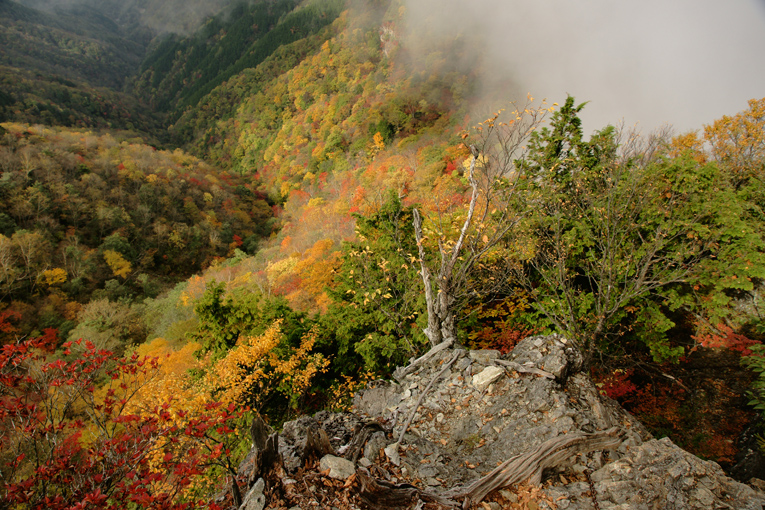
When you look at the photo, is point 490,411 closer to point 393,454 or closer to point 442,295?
point 393,454

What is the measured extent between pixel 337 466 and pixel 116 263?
48.2 m

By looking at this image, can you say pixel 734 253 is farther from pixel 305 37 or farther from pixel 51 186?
pixel 305 37

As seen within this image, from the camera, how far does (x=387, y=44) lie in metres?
73.7

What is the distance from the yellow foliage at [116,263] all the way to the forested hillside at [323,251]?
9.9 inches

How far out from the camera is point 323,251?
98.8 feet

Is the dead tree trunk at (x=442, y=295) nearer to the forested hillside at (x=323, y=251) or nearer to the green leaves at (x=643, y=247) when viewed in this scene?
the forested hillside at (x=323, y=251)

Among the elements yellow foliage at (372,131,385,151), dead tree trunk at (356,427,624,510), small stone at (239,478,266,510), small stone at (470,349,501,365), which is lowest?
small stone at (239,478,266,510)

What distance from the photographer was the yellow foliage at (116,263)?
39906mm

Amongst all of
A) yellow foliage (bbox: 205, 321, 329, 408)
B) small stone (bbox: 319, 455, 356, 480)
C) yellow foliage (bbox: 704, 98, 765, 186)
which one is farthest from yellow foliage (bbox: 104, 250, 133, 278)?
yellow foliage (bbox: 704, 98, 765, 186)

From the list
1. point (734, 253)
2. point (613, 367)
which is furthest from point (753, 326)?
point (613, 367)

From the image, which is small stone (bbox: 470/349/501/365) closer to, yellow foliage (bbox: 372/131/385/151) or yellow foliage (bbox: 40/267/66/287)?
yellow foliage (bbox: 40/267/66/287)

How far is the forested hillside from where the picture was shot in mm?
8125

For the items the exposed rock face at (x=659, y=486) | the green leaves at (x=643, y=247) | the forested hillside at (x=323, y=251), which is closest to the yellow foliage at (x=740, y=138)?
the forested hillside at (x=323, y=251)

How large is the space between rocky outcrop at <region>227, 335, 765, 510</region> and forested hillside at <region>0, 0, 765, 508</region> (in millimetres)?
1784
